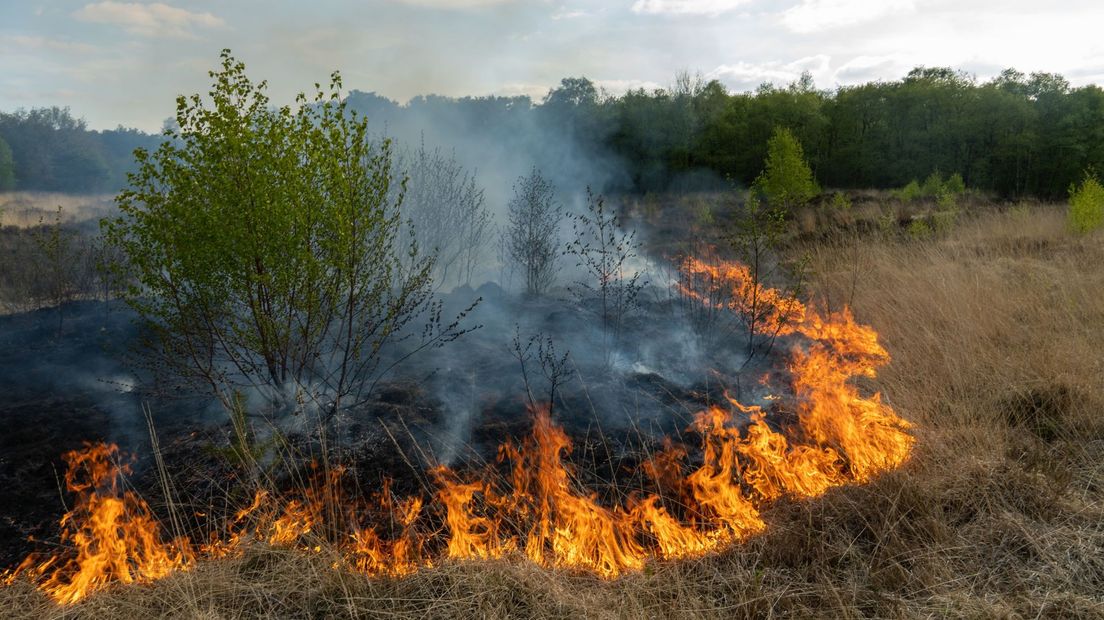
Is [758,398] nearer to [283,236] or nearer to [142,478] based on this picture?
[283,236]

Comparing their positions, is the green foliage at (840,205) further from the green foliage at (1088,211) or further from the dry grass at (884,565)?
the dry grass at (884,565)

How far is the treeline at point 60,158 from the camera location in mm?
29797

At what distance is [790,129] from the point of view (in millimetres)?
30141

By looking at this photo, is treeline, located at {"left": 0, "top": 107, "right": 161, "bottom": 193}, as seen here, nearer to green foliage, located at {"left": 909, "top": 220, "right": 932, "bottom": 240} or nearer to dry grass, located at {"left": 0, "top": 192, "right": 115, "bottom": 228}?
dry grass, located at {"left": 0, "top": 192, "right": 115, "bottom": 228}

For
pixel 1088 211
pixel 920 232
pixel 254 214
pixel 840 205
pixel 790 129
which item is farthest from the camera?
pixel 790 129

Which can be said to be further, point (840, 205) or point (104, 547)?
point (840, 205)

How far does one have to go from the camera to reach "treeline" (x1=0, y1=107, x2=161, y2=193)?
29.8m

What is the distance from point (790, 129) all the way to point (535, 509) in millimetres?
30593

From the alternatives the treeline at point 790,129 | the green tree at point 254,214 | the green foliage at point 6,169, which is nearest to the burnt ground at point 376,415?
the green tree at point 254,214

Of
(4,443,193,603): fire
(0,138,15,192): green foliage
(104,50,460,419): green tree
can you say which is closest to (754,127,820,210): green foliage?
(104,50,460,419): green tree

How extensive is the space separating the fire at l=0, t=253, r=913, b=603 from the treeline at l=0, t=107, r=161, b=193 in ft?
99.3

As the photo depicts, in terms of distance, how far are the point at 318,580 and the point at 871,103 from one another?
38.4m

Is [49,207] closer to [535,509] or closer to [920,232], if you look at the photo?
[535,509]

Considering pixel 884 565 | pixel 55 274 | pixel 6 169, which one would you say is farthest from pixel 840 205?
pixel 6 169
